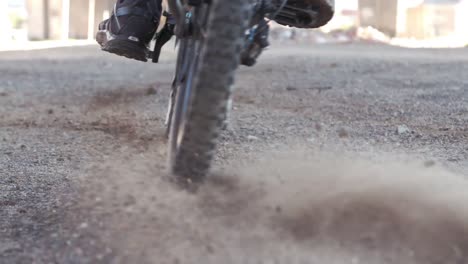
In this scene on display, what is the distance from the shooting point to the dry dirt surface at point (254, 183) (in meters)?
2.37

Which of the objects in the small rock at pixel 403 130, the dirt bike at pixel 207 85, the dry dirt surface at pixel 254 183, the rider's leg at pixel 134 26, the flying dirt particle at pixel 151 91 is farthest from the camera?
the flying dirt particle at pixel 151 91

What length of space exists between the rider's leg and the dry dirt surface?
0.63 m

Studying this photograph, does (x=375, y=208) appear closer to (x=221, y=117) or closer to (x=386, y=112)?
(x=221, y=117)

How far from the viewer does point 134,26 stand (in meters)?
3.66

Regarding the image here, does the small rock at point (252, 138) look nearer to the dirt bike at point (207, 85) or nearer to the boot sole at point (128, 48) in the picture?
the boot sole at point (128, 48)

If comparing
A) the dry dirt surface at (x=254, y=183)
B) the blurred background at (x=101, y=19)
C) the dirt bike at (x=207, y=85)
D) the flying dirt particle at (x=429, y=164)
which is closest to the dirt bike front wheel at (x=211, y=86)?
the dirt bike at (x=207, y=85)

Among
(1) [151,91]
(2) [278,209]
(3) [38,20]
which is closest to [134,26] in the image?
(2) [278,209]

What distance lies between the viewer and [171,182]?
2.63 meters

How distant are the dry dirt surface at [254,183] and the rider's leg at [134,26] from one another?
0.63 m

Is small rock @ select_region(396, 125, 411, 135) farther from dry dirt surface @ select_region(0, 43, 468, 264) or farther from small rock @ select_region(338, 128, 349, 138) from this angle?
small rock @ select_region(338, 128, 349, 138)

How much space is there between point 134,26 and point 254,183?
131 centimetres

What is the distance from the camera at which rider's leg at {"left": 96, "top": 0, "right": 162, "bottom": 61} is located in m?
3.63

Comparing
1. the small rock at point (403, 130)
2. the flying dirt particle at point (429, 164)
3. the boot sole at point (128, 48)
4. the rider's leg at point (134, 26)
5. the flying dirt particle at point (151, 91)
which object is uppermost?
the rider's leg at point (134, 26)

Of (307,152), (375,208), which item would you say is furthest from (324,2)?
(375,208)
